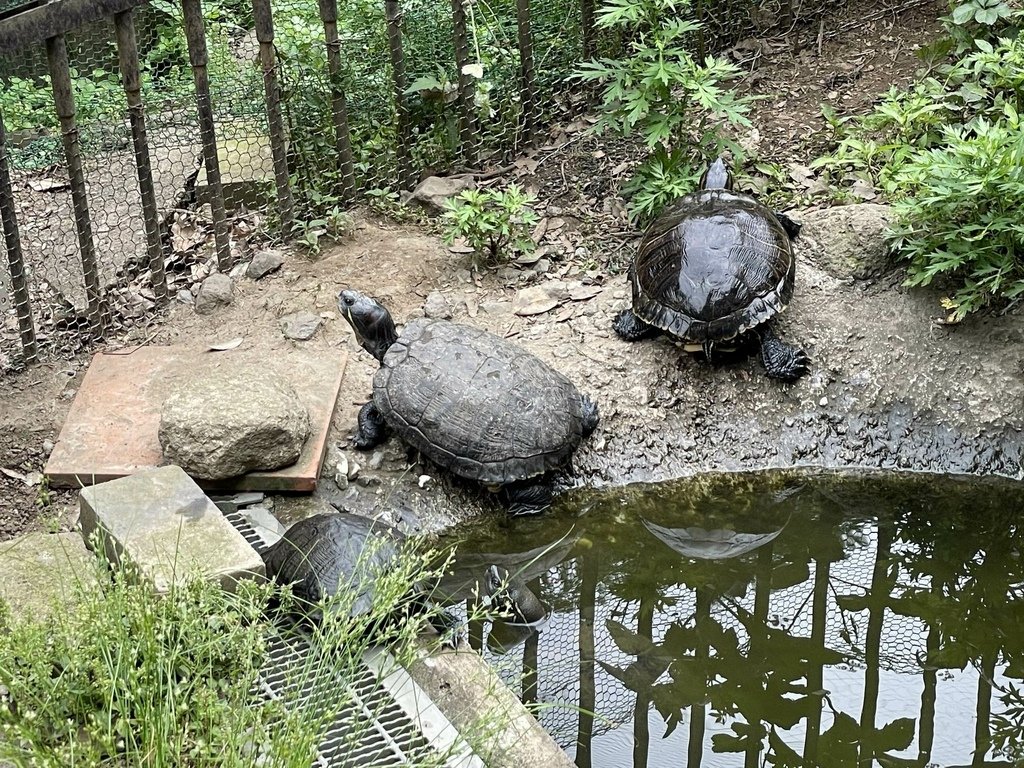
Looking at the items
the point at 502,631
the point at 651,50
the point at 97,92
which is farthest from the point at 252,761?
the point at 97,92

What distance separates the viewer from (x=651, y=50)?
19.6ft

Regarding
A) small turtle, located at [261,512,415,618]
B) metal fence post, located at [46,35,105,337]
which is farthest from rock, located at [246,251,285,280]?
small turtle, located at [261,512,415,618]

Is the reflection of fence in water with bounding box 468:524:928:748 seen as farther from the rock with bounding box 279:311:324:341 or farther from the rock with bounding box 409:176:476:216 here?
the rock with bounding box 409:176:476:216

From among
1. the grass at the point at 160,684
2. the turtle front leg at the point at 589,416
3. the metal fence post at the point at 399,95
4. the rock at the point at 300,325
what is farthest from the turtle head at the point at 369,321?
the grass at the point at 160,684

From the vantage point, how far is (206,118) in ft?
19.1

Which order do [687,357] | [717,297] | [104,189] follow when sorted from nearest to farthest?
[717,297] → [687,357] → [104,189]

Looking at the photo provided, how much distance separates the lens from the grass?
2807mm

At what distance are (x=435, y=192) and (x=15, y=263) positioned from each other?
89.8 inches

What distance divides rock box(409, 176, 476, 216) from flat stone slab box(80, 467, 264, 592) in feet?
8.56

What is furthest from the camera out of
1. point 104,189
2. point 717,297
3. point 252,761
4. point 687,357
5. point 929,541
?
point 104,189

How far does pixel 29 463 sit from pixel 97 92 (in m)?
2.62

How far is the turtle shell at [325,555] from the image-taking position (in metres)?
4.00

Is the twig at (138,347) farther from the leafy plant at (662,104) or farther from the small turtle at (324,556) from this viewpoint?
the leafy plant at (662,104)

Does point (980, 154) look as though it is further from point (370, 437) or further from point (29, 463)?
point (29, 463)
